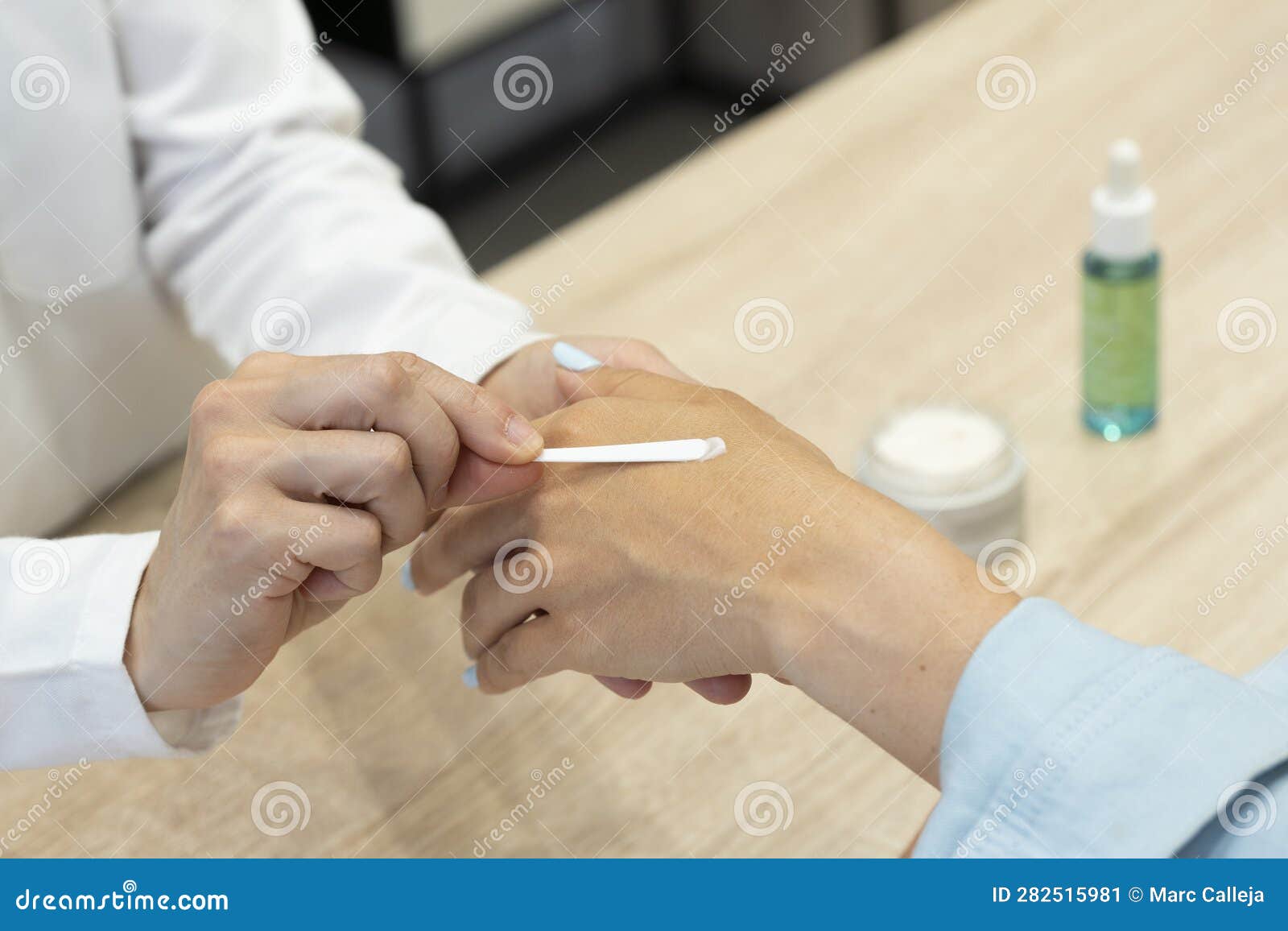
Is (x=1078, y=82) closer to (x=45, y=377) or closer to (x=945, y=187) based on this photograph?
(x=945, y=187)

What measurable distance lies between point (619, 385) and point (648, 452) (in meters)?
0.09

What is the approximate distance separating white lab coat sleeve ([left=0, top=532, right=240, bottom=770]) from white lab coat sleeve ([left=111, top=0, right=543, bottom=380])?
0.72 feet

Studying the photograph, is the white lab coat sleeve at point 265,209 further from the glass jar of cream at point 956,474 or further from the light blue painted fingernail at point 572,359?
the glass jar of cream at point 956,474

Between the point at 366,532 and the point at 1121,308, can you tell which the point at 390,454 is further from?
the point at 1121,308

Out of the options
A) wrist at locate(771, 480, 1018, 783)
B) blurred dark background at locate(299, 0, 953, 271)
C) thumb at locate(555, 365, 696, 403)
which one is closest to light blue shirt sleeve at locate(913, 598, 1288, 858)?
wrist at locate(771, 480, 1018, 783)

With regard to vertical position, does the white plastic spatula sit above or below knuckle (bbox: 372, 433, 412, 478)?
below

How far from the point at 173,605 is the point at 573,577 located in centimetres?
20

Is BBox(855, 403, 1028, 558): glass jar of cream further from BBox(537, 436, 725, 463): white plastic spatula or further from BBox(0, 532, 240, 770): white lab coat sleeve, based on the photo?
BBox(0, 532, 240, 770): white lab coat sleeve

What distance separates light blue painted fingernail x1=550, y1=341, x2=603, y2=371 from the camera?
0.82 metres

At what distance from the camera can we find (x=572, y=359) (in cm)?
82

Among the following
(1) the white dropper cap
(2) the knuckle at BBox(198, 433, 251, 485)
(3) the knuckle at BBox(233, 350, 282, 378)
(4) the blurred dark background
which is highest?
(1) the white dropper cap

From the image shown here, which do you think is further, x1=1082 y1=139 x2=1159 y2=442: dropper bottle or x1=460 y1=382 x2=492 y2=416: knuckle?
x1=1082 y1=139 x2=1159 y2=442: dropper bottle

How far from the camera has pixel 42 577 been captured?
71 centimetres

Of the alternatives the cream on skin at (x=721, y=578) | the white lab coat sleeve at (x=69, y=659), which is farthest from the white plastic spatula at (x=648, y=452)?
the white lab coat sleeve at (x=69, y=659)
